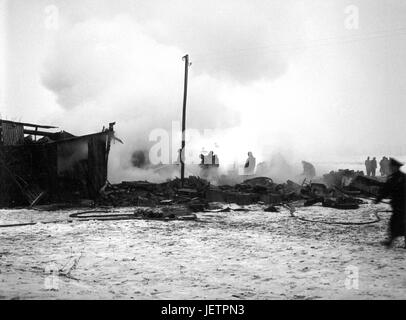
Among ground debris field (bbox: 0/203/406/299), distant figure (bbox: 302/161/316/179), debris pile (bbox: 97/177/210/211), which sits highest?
distant figure (bbox: 302/161/316/179)

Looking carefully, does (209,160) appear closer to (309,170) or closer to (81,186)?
(309,170)

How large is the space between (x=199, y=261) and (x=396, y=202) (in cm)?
454

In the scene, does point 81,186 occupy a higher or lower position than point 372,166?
lower

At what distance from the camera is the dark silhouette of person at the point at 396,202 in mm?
6898

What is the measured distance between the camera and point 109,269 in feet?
19.7

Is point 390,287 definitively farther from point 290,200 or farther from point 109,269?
point 290,200

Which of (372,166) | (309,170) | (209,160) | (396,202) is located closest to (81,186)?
(209,160)

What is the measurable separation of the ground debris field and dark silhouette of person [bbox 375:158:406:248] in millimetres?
514

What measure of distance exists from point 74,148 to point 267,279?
16474mm

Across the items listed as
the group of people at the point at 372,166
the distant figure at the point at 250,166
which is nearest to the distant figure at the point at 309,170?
the distant figure at the point at 250,166

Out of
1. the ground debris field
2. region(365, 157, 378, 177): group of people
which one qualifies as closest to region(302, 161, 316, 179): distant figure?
region(365, 157, 378, 177): group of people

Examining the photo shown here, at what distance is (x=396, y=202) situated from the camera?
6973mm

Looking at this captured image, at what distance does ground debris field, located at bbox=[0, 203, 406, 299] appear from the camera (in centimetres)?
478

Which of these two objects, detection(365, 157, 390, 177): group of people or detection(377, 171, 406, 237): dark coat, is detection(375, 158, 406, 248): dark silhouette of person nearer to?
detection(377, 171, 406, 237): dark coat
